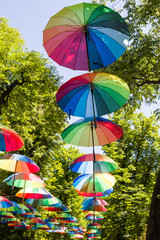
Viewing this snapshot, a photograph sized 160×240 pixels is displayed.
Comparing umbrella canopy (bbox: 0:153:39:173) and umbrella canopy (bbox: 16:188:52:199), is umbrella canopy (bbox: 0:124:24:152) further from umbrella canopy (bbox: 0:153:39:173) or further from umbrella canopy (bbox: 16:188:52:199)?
umbrella canopy (bbox: 16:188:52:199)

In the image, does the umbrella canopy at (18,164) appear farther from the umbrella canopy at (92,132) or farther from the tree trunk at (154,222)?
the tree trunk at (154,222)

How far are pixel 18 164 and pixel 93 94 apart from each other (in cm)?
300

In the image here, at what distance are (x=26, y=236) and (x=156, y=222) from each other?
54.3 ft

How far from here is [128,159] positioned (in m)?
20.5

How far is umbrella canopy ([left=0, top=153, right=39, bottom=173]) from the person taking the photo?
18.6 feet

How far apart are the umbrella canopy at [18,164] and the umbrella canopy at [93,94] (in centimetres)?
218

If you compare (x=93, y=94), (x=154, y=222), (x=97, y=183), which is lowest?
(x=154, y=222)

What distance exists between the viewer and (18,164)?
19.6ft

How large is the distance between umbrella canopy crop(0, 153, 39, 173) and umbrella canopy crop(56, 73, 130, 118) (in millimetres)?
2177

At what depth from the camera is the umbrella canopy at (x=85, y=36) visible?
349 cm

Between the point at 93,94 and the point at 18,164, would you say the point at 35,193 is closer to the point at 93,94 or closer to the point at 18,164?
the point at 18,164

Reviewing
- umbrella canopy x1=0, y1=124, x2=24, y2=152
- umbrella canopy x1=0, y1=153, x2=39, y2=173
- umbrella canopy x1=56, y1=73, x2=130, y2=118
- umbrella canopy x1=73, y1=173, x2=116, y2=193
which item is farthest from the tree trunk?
umbrella canopy x1=0, y1=124, x2=24, y2=152

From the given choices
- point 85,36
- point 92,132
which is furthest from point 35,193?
point 85,36

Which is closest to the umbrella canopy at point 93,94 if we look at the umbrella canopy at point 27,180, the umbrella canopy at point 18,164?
the umbrella canopy at point 18,164
